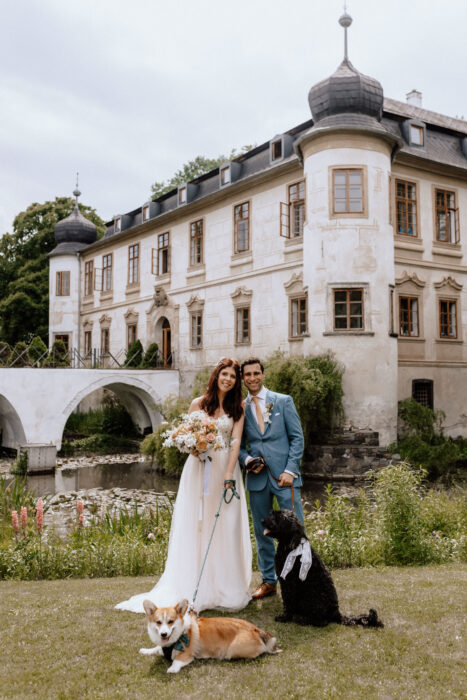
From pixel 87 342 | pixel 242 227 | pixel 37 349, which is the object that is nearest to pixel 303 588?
pixel 242 227

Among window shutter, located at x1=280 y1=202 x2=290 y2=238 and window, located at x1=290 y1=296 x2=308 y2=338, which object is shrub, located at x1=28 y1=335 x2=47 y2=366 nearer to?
window, located at x1=290 y1=296 x2=308 y2=338

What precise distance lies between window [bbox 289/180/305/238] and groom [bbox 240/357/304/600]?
46.4 ft

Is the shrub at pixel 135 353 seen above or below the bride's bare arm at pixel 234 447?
above

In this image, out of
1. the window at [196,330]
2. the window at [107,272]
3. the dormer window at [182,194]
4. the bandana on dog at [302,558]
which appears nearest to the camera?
the bandana on dog at [302,558]

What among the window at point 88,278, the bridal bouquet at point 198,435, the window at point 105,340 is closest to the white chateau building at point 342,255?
the window at point 105,340

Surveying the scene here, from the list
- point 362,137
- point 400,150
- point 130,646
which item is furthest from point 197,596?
point 400,150

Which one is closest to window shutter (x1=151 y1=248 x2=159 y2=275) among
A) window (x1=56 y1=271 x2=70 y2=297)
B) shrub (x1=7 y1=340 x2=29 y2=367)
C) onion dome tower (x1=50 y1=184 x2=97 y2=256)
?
shrub (x1=7 y1=340 x2=29 y2=367)

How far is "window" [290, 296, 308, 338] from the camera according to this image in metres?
18.1

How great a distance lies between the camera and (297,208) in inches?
731

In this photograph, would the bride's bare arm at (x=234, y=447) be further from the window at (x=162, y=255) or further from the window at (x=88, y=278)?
the window at (x=88, y=278)

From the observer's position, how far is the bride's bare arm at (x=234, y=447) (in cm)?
464

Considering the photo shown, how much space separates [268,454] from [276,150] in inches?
666

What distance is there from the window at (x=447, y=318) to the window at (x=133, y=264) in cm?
1315

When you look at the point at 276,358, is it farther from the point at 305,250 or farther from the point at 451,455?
the point at 451,455
